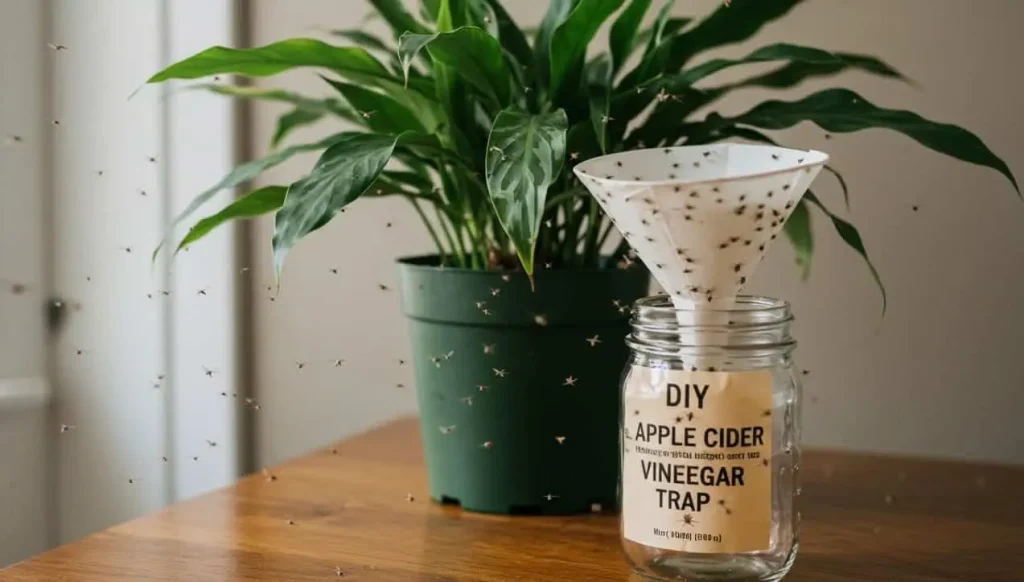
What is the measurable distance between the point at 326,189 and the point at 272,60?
0.14m

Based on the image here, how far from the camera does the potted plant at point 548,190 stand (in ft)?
2.44

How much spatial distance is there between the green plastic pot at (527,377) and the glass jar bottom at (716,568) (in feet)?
0.50

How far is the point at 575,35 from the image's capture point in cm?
73

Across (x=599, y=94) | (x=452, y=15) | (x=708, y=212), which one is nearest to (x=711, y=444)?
(x=708, y=212)

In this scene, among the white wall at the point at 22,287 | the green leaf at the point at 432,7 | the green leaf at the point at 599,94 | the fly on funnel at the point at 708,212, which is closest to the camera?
the fly on funnel at the point at 708,212

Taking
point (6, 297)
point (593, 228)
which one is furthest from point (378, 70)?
point (6, 297)

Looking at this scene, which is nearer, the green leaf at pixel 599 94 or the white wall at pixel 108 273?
the green leaf at pixel 599 94

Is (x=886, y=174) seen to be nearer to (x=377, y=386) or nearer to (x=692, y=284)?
(x=692, y=284)

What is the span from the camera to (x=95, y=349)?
1.12 metres

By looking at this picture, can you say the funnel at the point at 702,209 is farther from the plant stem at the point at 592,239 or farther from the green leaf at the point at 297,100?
the green leaf at the point at 297,100

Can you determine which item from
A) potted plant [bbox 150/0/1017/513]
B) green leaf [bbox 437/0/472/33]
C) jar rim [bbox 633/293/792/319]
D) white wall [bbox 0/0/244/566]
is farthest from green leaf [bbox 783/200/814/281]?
white wall [bbox 0/0/244/566]

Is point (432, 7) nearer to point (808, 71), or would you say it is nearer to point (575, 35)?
point (575, 35)

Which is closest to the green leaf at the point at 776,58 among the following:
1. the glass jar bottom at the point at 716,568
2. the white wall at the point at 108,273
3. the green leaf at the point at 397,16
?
the green leaf at the point at 397,16

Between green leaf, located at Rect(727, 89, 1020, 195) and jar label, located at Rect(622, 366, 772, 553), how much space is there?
218mm
